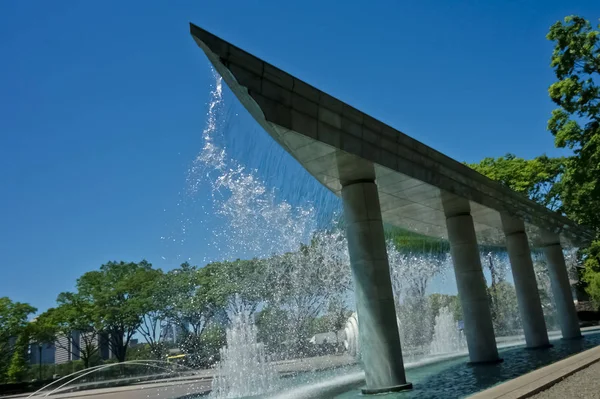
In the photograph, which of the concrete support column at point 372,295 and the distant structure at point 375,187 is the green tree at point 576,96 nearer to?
the distant structure at point 375,187

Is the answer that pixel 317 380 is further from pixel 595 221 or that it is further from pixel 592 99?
pixel 595 221

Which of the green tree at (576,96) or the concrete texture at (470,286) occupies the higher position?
the green tree at (576,96)

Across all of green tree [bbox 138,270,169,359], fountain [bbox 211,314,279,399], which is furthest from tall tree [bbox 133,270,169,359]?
fountain [bbox 211,314,279,399]

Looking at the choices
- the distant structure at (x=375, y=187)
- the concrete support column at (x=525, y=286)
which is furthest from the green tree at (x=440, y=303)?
the distant structure at (x=375, y=187)

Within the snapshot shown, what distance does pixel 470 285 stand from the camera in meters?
13.8

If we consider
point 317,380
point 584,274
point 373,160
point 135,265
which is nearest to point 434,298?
point 584,274

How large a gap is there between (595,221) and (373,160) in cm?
2435

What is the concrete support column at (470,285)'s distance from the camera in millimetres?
13469

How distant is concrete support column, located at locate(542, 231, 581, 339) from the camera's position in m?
19.9

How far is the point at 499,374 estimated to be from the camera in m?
10.5

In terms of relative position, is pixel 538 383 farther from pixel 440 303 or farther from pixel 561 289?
pixel 440 303

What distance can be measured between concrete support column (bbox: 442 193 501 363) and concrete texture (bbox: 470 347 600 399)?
11.7ft

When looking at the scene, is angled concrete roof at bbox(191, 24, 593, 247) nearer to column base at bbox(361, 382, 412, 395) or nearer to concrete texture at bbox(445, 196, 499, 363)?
concrete texture at bbox(445, 196, 499, 363)

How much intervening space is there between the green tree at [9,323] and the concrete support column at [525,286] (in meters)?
36.2
